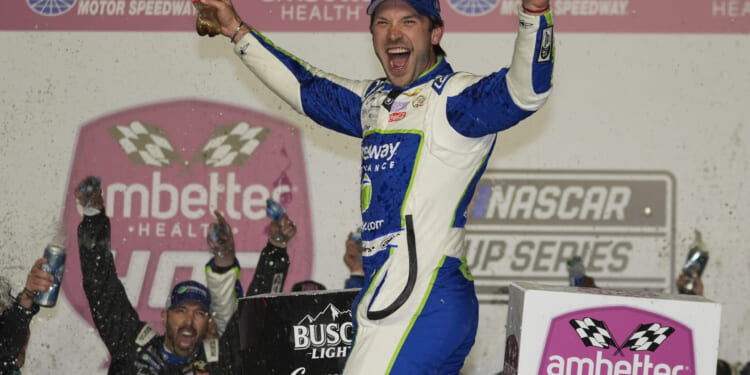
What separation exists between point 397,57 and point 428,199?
0.44 m

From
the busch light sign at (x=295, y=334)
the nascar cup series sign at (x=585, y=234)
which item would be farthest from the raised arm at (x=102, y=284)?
the busch light sign at (x=295, y=334)

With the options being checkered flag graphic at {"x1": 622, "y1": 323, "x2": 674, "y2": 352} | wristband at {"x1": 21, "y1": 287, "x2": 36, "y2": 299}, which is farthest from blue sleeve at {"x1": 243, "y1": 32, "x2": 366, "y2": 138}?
wristband at {"x1": 21, "y1": 287, "x2": 36, "y2": 299}

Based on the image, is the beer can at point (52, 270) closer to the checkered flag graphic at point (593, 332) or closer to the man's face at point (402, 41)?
the man's face at point (402, 41)

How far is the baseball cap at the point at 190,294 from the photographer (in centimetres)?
507

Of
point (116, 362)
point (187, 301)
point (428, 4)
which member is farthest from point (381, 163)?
point (116, 362)

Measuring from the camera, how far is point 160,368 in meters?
4.97

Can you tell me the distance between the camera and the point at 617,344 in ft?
8.95

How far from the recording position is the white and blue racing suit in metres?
2.47

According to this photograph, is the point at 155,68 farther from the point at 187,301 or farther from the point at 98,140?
the point at 187,301

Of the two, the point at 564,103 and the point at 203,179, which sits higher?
the point at 564,103

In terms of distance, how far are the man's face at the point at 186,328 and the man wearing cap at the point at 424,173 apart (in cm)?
250

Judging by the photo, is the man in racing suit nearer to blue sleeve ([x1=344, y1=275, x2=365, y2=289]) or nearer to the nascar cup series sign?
blue sleeve ([x1=344, y1=275, x2=365, y2=289])

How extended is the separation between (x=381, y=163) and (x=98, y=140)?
3.21 m

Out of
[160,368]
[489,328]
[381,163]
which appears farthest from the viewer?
[489,328]
